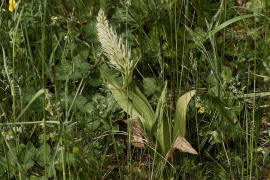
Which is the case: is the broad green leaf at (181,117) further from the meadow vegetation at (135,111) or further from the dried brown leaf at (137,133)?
the dried brown leaf at (137,133)

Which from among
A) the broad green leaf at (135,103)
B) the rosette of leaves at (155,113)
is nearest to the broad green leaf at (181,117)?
the rosette of leaves at (155,113)

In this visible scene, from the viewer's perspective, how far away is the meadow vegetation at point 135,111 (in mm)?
1646

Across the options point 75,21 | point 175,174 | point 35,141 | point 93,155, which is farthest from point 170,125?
point 75,21

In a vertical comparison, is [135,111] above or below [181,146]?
above

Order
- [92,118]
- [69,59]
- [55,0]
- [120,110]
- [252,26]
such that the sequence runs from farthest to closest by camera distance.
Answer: [55,0]
[252,26]
[69,59]
[120,110]
[92,118]

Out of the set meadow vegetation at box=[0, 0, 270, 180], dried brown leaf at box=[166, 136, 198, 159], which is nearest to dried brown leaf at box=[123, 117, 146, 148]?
meadow vegetation at box=[0, 0, 270, 180]

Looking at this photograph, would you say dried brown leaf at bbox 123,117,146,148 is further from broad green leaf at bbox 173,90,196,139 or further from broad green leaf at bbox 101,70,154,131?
broad green leaf at bbox 173,90,196,139

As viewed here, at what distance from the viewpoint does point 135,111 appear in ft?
6.06

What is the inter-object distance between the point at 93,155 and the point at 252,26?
141 cm

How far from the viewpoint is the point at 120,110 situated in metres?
2.08

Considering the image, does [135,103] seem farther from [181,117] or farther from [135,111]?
[181,117]

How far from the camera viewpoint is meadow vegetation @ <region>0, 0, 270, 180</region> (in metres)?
1.65

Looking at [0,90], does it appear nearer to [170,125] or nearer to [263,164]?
[170,125]

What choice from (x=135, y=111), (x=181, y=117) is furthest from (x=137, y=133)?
(x=181, y=117)
